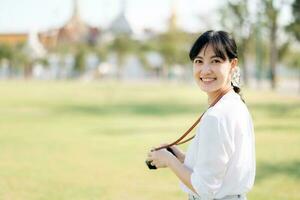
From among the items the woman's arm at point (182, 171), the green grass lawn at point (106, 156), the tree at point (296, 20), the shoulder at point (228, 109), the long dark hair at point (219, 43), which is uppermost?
the tree at point (296, 20)

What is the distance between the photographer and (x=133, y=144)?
1034 centimetres

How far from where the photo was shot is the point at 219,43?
239cm

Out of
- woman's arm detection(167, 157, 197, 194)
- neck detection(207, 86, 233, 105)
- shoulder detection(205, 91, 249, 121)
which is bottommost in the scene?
woman's arm detection(167, 157, 197, 194)

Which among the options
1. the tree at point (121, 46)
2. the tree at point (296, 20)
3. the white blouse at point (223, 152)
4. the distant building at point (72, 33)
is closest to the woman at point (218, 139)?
the white blouse at point (223, 152)

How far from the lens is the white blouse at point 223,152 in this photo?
2.24 meters

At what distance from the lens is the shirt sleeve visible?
223 centimetres

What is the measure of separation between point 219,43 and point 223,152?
1.55ft

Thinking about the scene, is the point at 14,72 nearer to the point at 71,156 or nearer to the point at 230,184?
the point at 71,156

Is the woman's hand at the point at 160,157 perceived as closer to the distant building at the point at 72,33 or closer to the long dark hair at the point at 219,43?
the long dark hair at the point at 219,43

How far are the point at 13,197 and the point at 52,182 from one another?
88 cm

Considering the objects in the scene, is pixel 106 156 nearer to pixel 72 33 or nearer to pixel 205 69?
pixel 205 69

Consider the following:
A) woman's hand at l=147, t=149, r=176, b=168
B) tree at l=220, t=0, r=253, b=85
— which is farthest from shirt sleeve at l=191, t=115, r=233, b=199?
tree at l=220, t=0, r=253, b=85

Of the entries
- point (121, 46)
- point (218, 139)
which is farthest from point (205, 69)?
point (121, 46)

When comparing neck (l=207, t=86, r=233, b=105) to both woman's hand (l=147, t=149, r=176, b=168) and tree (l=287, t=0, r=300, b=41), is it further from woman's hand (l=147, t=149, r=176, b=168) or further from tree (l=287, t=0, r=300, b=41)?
tree (l=287, t=0, r=300, b=41)
